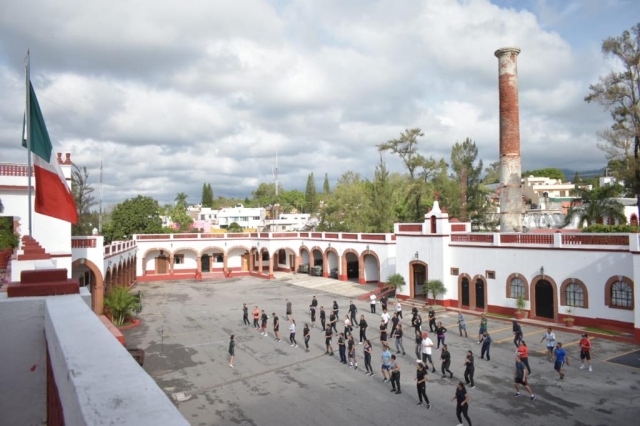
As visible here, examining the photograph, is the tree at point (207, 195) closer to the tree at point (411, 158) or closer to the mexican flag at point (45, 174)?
the tree at point (411, 158)

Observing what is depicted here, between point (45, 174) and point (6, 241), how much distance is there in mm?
9124

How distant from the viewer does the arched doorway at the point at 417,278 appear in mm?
29422

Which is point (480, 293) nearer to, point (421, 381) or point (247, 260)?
point (421, 381)

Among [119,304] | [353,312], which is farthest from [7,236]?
[353,312]

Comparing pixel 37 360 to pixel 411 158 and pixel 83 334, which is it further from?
pixel 411 158

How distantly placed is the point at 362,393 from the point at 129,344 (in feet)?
38.5

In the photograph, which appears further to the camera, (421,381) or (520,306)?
(520,306)

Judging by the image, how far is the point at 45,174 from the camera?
37.1 ft

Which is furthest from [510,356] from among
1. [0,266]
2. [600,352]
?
[0,266]

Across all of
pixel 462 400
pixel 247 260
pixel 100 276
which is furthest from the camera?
pixel 247 260

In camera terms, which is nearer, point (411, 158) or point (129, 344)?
point (129, 344)

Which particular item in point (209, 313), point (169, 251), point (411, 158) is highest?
point (411, 158)

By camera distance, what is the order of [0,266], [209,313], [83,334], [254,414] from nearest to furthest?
[83,334]
[254,414]
[0,266]
[209,313]

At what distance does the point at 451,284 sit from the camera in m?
27.3
